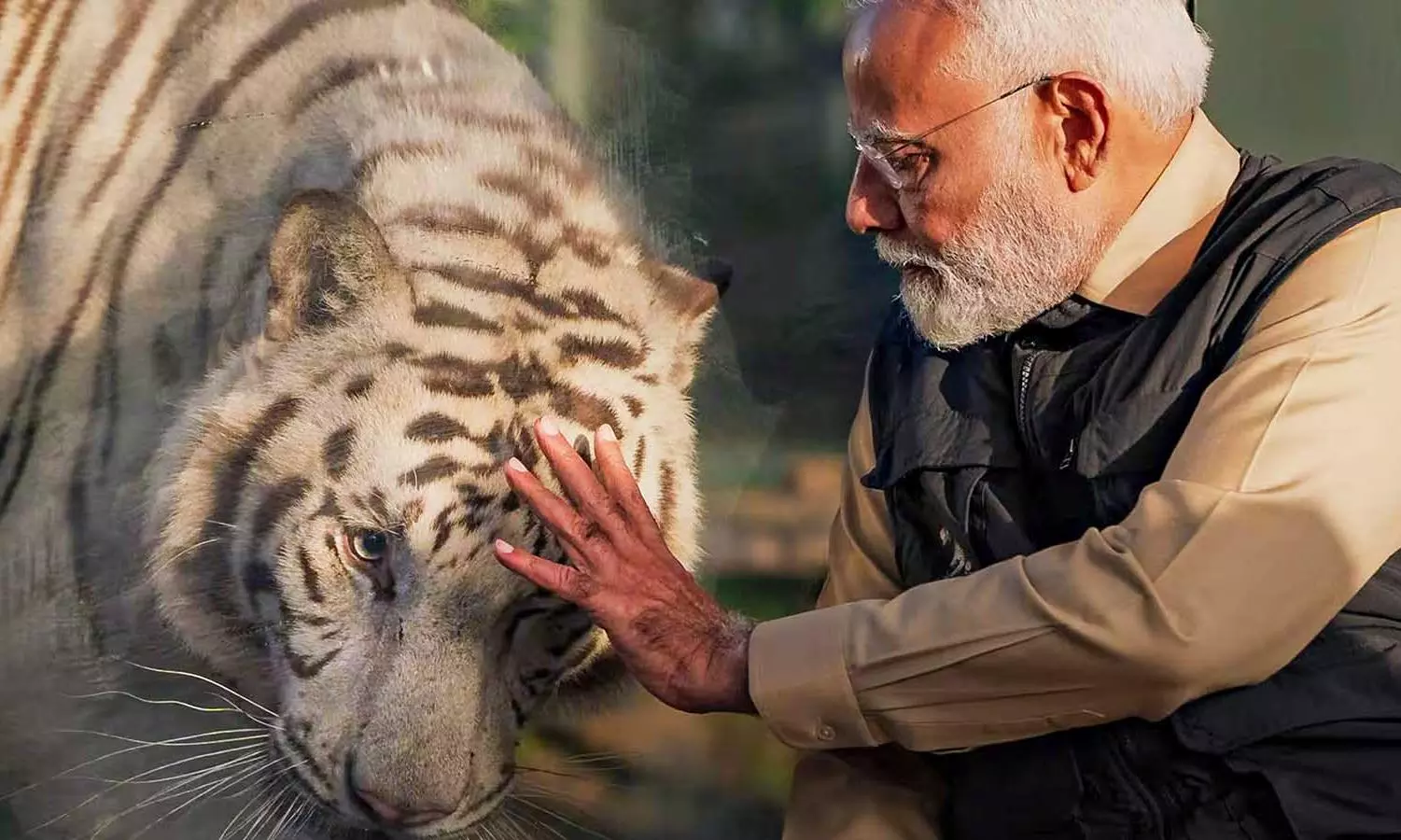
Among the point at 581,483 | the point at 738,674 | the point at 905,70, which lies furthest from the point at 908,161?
the point at 738,674

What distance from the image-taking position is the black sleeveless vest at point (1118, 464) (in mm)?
1751

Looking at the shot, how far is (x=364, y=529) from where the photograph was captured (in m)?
1.88

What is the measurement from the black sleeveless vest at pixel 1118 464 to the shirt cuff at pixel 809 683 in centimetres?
24

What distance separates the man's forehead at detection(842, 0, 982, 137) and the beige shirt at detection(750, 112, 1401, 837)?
1.65 ft

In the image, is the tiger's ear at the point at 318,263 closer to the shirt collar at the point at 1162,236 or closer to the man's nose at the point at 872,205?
the man's nose at the point at 872,205

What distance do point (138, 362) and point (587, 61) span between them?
29.3 inches

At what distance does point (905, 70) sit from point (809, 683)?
0.82m

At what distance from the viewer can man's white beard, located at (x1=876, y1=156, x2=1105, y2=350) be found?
1.99 meters

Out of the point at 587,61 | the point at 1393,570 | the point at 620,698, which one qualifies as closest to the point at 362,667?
the point at 620,698

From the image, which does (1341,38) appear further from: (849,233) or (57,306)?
(57,306)

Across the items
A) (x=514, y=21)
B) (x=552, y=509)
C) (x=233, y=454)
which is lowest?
(x=552, y=509)

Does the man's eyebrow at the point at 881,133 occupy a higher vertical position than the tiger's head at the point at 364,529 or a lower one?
higher

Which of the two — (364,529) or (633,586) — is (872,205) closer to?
(633,586)

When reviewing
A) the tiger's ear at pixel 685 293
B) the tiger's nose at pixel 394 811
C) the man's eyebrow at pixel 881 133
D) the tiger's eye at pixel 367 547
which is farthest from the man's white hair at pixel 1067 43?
the tiger's nose at pixel 394 811
